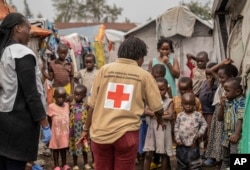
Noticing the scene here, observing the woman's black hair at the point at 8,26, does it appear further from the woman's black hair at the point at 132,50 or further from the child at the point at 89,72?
the child at the point at 89,72

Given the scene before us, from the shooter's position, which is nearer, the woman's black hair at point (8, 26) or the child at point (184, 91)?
the woman's black hair at point (8, 26)

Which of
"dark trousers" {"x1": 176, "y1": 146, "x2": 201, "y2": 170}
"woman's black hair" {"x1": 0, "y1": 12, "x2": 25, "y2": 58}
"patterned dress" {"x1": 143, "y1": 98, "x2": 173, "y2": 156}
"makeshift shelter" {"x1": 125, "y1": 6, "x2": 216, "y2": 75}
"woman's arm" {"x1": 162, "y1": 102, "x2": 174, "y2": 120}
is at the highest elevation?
"makeshift shelter" {"x1": 125, "y1": 6, "x2": 216, "y2": 75}

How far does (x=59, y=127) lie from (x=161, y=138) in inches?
54.7

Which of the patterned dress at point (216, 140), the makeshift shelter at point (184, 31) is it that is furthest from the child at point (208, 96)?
the makeshift shelter at point (184, 31)

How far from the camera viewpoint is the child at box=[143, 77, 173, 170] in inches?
196

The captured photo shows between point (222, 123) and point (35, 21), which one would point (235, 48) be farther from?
point (35, 21)

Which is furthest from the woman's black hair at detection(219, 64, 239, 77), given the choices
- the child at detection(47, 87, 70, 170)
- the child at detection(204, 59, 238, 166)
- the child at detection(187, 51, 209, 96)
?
the child at detection(47, 87, 70, 170)

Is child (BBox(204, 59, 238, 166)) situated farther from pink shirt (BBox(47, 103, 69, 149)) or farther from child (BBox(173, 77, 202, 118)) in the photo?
pink shirt (BBox(47, 103, 69, 149))

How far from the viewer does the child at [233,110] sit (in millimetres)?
4297

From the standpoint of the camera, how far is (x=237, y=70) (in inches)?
195

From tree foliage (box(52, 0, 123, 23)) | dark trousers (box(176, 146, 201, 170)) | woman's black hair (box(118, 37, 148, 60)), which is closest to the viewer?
woman's black hair (box(118, 37, 148, 60))

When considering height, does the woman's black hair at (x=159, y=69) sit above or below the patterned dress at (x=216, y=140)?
above

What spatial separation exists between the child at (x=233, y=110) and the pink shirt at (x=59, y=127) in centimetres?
206

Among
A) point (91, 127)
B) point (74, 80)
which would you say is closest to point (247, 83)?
point (91, 127)
